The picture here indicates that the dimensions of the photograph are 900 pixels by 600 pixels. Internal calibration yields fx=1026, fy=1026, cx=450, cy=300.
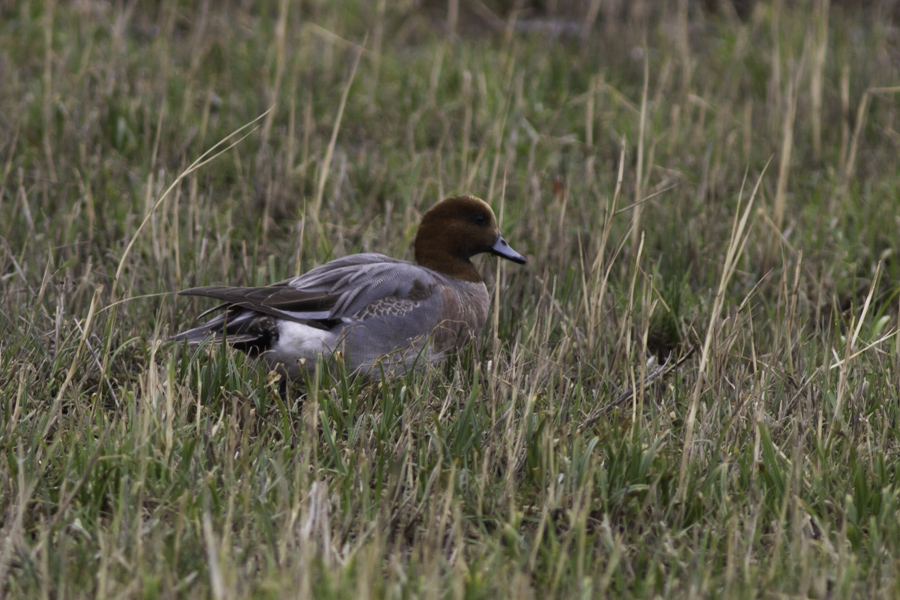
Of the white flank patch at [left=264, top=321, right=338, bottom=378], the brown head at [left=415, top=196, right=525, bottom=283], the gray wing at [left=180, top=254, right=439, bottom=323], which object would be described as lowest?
the white flank patch at [left=264, top=321, right=338, bottom=378]

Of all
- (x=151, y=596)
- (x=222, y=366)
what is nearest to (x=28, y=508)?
(x=151, y=596)

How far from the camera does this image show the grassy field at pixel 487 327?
2.37 metres

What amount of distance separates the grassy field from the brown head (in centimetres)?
26

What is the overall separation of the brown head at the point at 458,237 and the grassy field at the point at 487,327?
0.86 feet

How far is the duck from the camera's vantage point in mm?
3568

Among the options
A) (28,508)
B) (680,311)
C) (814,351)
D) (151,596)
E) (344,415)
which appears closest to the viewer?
(151,596)

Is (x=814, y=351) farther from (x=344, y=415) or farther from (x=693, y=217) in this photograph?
(x=344, y=415)

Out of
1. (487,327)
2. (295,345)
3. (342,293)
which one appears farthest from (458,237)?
(295,345)

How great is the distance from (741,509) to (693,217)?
90.6 inches

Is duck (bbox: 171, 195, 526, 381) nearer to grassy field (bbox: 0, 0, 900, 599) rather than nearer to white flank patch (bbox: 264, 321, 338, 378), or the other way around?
white flank patch (bbox: 264, 321, 338, 378)

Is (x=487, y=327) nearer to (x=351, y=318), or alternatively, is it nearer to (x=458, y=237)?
(x=458, y=237)

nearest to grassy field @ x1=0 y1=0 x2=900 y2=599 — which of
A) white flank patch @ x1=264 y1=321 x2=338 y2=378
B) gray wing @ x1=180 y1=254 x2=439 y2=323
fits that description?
white flank patch @ x1=264 y1=321 x2=338 y2=378

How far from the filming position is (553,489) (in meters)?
2.58

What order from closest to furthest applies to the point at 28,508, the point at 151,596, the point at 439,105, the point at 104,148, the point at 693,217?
the point at 151,596 → the point at 28,508 → the point at 693,217 → the point at 104,148 → the point at 439,105
